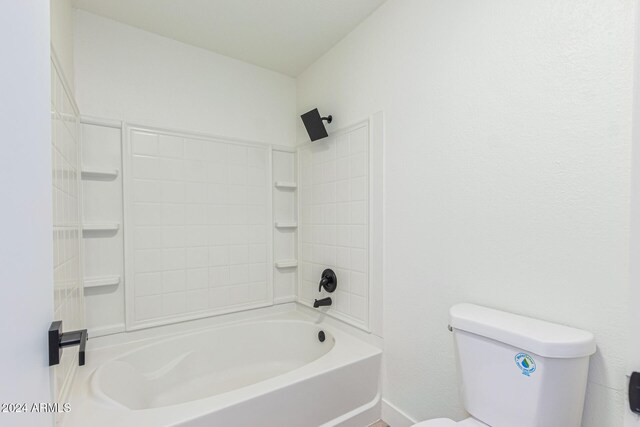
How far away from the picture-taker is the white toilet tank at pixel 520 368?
90 centimetres

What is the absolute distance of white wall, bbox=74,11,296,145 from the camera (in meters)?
1.73

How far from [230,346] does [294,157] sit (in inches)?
60.1

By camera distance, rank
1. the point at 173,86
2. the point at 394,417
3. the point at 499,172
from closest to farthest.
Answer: the point at 499,172 → the point at 394,417 → the point at 173,86

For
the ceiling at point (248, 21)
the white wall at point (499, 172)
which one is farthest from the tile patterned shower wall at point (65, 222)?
the white wall at point (499, 172)

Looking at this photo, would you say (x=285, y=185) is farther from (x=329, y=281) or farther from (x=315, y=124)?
(x=329, y=281)

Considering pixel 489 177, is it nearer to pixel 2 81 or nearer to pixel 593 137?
pixel 593 137

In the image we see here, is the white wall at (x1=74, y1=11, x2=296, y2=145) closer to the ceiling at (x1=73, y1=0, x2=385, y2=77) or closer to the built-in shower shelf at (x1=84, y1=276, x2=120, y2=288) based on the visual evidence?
the ceiling at (x1=73, y1=0, x2=385, y2=77)

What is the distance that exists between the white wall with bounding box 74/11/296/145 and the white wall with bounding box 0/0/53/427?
1.32 m

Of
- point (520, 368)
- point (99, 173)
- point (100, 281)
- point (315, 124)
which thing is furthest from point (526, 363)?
point (99, 173)

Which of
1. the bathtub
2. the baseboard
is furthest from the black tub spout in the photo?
the baseboard

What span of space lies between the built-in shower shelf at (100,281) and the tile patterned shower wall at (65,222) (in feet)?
0.17

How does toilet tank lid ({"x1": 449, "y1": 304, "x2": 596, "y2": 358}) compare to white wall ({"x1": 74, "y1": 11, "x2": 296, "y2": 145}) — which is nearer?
toilet tank lid ({"x1": 449, "y1": 304, "x2": 596, "y2": 358})

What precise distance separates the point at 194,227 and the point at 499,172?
1823 mm

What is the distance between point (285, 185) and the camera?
2.39 m
